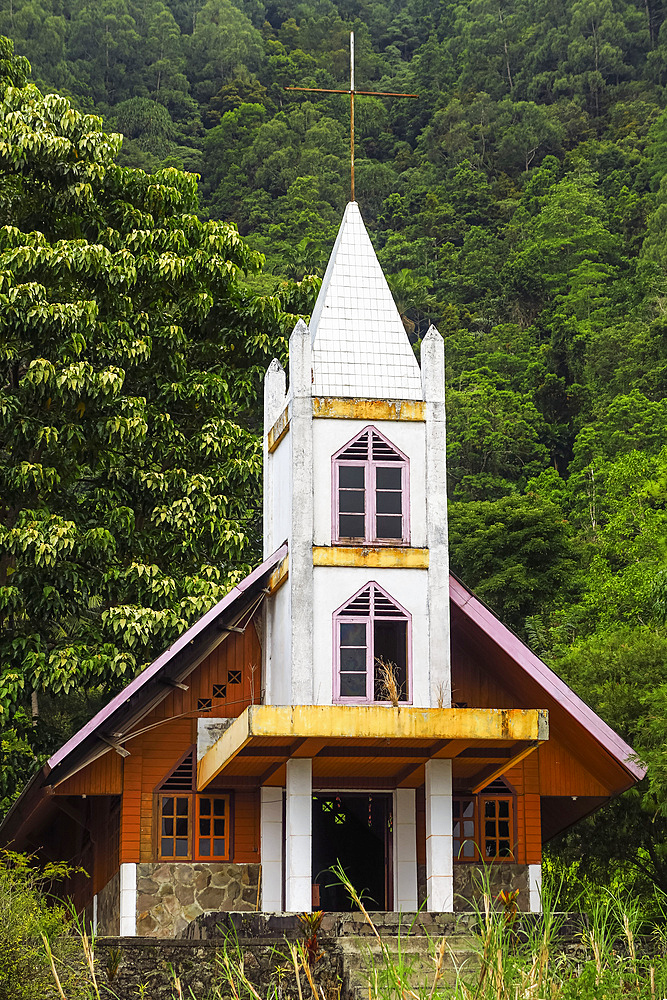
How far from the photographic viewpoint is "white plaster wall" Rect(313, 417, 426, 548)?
59.6 feet

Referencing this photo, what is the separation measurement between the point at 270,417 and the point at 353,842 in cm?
645

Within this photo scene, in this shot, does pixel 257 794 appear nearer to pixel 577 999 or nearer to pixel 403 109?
pixel 577 999

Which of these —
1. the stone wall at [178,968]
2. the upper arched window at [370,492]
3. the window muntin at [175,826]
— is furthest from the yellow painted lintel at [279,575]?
the stone wall at [178,968]

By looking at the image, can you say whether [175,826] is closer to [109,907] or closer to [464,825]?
[109,907]

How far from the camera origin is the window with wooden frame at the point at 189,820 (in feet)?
61.1

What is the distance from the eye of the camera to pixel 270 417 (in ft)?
69.1

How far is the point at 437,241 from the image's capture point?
76000 mm

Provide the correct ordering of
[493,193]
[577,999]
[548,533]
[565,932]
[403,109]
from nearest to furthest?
[577,999], [565,932], [548,533], [493,193], [403,109]

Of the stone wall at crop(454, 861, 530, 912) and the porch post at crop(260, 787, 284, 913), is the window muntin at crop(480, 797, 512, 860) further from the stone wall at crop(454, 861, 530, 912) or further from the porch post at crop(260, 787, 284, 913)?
the porch post at crop(260, 787, 284, 913)

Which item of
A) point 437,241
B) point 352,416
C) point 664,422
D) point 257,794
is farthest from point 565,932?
point 437,241

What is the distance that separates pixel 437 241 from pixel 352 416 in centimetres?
5911

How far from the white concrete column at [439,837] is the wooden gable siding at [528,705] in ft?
7.22

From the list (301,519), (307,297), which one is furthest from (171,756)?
(307,297)

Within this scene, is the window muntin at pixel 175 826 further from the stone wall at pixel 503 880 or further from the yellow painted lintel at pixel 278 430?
the yellow painted lintel at pixel 278 430
